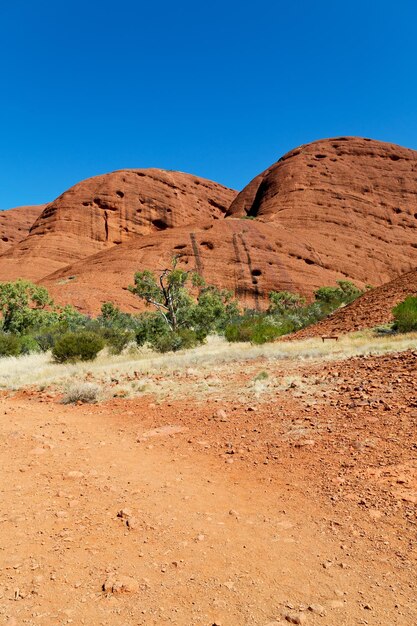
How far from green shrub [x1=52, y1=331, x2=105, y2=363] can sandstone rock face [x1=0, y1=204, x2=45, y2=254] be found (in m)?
96.9

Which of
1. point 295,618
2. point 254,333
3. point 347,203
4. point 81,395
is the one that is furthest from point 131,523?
point 347,203

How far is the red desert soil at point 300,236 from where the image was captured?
5328 cm

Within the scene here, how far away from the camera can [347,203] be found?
69.3 meters

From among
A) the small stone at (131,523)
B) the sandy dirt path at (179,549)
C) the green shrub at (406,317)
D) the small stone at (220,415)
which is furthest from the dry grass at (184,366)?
the small stone at (131,523)

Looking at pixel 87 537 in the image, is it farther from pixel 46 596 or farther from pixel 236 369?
Answer: pixel 236 369

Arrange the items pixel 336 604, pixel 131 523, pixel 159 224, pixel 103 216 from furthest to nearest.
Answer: pixel 159 224, pixel 103 216, pixel 131 523, pixel 336 604

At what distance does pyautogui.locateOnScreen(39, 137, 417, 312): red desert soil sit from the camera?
53281 millimetres

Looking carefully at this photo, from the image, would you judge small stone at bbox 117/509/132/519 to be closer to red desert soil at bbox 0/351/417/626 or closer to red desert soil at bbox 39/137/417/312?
red desert soil at bbox 0/351/417/626

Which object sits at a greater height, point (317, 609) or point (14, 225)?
point (14, 225)

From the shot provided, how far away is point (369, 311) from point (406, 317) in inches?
134

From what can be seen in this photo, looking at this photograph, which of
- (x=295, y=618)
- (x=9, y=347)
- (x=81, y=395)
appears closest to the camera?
(x=295, y=618)

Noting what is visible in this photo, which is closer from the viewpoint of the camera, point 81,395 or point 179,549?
point 179,549

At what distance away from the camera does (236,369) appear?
1036 cm

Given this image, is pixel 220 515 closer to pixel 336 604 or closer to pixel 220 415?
pixel 336 604
